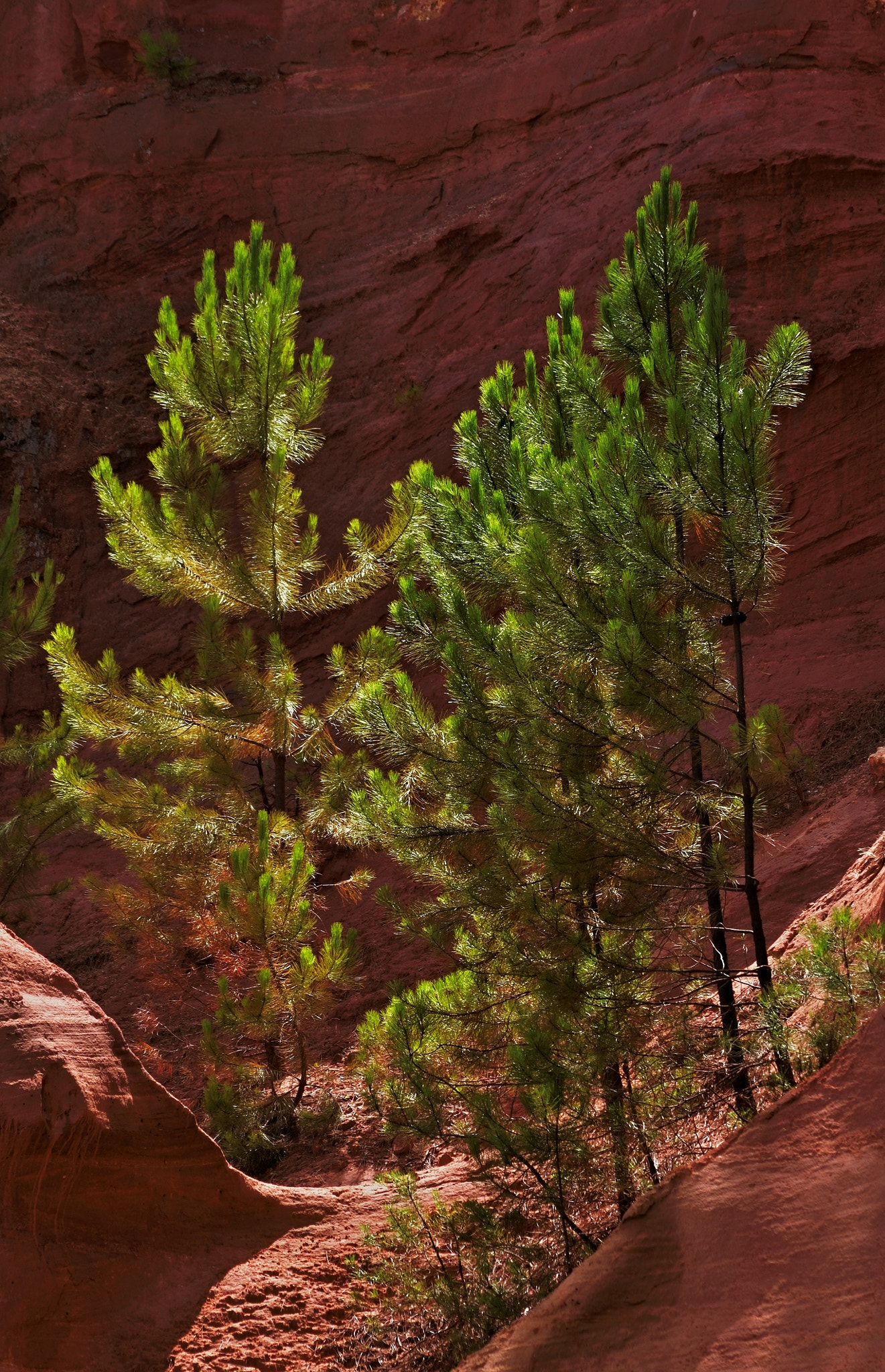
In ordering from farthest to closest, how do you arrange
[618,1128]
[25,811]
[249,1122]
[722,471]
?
[25,811]
[249,1122]
[618,1128]
[722,471]

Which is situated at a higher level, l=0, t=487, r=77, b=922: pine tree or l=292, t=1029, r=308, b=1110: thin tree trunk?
l=0, t=487, r=77, b=922: pine tree

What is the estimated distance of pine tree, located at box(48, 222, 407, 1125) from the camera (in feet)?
33.3

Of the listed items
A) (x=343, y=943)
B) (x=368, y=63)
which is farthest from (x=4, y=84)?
(x=343, y=943)

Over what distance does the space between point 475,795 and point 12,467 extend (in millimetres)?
14203

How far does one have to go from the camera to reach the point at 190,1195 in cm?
666

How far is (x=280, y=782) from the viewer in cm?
1070

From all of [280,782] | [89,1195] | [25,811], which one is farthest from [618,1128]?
[25,811]

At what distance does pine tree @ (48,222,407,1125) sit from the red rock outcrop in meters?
3.33

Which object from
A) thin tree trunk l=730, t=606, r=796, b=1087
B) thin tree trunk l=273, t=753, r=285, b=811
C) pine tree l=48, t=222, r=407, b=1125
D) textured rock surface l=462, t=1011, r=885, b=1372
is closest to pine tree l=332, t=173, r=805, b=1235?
thin tree trunk l=730, t=606, r=796, b=1087

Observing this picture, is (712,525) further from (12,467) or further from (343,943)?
(12,467)

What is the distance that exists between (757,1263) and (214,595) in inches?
282

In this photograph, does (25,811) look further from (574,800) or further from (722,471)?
(722,471)

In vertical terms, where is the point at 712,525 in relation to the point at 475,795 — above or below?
above

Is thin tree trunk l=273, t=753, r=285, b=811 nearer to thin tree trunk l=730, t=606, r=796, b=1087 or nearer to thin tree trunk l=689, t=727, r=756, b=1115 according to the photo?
thin tree trunk l=689, t=727, r=756, b=1115
